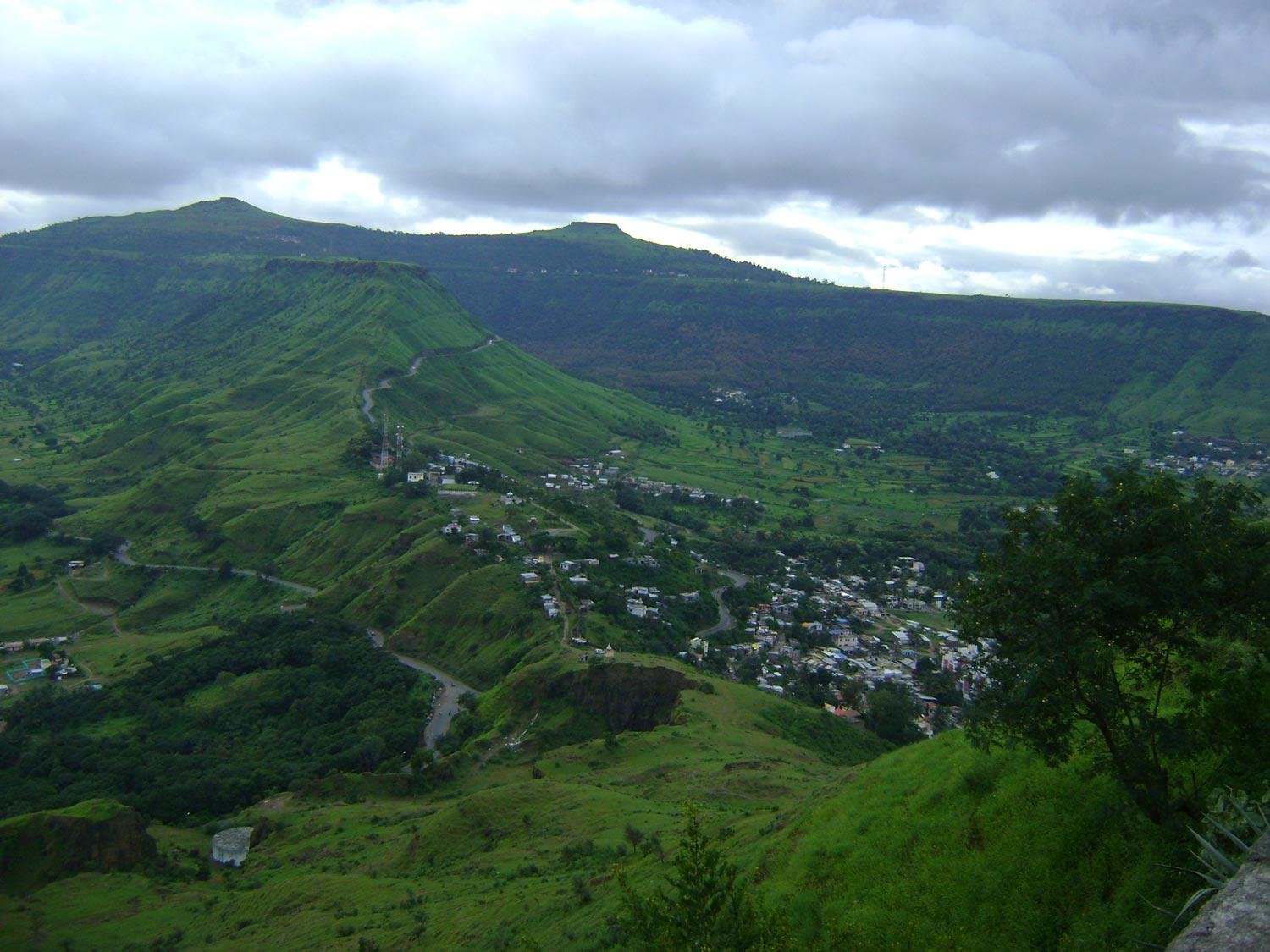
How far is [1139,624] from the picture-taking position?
14.5 meters

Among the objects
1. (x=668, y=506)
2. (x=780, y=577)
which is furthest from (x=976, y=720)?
(x=668, y=506)

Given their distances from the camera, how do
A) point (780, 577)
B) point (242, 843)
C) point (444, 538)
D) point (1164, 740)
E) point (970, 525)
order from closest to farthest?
point (1164, 740) → point (242, 843) → point (444, 538) → point (780, 577) → point (970, 525)

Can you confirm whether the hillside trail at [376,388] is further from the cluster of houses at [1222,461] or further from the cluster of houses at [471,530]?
the cluster of houses at [1222,461]

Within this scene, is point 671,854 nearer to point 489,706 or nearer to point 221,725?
point 489,706

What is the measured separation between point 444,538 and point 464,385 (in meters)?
104

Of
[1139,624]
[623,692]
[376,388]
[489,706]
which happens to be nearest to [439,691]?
[489,706]

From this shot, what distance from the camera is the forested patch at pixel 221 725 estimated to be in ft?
194

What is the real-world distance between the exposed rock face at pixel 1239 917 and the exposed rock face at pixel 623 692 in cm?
4933

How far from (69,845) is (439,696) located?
27223 millimetres

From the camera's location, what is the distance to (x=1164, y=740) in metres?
14.4

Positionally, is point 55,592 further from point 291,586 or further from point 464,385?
point 464,385

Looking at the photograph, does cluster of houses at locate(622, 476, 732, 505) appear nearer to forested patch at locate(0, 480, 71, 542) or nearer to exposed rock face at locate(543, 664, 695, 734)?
exposed rock face at locate(543, 664, 695, 734)

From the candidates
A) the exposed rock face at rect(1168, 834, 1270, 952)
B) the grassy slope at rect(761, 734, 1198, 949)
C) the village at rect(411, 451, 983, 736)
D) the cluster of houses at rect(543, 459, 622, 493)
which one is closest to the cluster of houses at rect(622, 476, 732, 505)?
the cluster of houses at rect(543, 459, 622, 493)

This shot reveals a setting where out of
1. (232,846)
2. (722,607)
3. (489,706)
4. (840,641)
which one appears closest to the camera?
(232,846)
